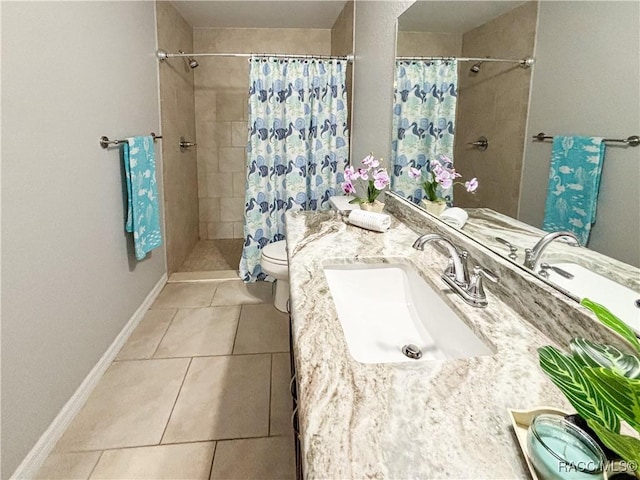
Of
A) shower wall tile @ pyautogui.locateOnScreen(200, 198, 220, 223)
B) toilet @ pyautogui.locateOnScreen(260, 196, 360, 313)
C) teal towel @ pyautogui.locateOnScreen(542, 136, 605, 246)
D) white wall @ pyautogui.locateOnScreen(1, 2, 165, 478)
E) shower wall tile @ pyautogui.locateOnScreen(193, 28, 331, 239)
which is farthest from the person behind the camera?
shower wall tile @ pyautogui.locateOnScreen(200, 198, 220, 223)

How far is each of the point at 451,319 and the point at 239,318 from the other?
1900mm

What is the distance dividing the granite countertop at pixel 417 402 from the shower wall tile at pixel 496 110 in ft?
1.29

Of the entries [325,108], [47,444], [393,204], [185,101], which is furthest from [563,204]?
[185,101]

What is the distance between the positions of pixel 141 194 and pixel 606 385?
2.45 m

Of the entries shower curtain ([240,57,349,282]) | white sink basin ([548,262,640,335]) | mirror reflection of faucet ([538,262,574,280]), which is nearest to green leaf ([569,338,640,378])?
white sink basin ([548,262,640,335])

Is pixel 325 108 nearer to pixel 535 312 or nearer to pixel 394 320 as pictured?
pixel 394 320

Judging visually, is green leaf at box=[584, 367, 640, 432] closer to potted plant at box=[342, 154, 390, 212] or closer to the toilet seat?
potted plant at box=[342, 154, 390, 212]

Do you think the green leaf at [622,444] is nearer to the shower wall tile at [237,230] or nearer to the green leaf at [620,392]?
the green leaf at [620,392]

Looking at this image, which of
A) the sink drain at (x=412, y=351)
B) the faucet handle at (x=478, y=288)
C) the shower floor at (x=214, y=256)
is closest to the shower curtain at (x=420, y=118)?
the faucet handle at (x=478, y=288)

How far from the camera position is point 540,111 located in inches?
41.1

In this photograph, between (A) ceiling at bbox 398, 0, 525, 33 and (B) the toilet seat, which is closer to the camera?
(A) ceiling at bbox 398, 0, 525, 33

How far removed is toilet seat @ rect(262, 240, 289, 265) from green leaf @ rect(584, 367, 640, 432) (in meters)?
2.24

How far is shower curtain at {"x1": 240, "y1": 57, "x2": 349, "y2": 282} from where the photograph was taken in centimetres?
305

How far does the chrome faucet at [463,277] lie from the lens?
1.10m
